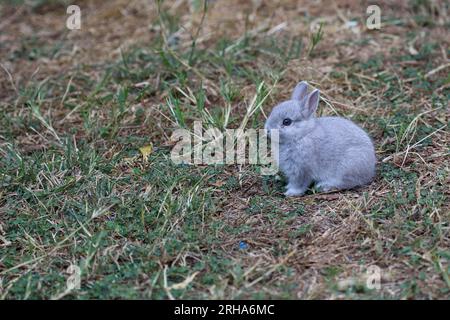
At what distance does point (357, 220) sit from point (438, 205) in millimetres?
518

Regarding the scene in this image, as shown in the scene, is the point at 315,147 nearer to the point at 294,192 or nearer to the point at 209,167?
the point at 294,192

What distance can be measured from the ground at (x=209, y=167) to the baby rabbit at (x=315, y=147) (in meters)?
0.12

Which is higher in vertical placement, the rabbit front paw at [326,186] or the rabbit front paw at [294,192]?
the rabbit front paw at [326,186]

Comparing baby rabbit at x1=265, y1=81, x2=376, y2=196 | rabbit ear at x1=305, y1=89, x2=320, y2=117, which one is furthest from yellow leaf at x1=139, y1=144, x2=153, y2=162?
rabbit ear at x1=305, y1=89, x2=320, y2=117

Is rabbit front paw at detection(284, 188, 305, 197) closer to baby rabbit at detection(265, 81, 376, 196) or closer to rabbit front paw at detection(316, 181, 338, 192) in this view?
baby rabbit at detection(265, 81, 376, 196)

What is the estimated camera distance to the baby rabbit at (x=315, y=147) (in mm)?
4746

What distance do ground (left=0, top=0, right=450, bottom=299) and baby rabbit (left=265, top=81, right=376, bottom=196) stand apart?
0.40 feet

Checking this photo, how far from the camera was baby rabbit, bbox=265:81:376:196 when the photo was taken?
15.6ft

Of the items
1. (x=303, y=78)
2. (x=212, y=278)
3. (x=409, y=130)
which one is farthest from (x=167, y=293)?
(x=303, y=78)

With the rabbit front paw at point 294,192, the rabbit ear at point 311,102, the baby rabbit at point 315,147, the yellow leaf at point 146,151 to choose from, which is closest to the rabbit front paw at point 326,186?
the baby rabbit at point 315,147

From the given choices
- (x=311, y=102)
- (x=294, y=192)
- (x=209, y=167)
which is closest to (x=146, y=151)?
(x=209, y=167)

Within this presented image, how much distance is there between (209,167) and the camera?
16.9 feet

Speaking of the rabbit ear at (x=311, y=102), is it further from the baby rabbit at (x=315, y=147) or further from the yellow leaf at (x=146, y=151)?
the yellow leaf at (x=146, y=151)

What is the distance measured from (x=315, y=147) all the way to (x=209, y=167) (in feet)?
2.72
